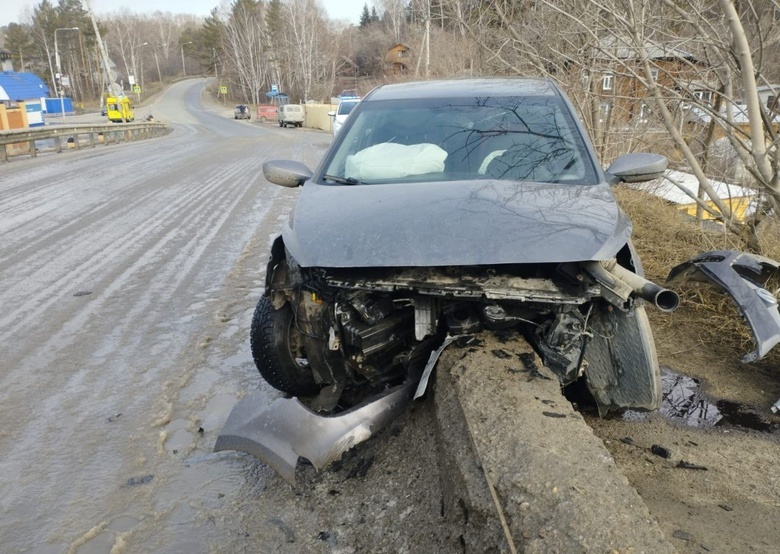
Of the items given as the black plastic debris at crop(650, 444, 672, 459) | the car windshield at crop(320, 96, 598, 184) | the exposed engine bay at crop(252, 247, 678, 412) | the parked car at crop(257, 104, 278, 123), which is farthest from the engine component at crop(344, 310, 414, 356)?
the parked car at crop(257, 104, 278, 123)

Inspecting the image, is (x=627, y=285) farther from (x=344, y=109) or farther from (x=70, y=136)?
(x=70, y=136)

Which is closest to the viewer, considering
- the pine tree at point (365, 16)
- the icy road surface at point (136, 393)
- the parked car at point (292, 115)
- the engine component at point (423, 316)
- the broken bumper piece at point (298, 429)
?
the icy road surface at point (136, 393)

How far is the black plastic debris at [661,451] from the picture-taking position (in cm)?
330

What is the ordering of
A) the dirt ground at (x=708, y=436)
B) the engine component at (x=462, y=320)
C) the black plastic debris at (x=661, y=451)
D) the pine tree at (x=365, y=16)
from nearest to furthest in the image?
the dirt ground at (x=708, y=436)
the engine component at (x=462, y=320)
the black plastic debris at (x=661, y=451)
the pine tree at (x=365, y=16)

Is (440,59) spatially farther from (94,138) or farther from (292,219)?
(292,219)

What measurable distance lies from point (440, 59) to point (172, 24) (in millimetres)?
140942

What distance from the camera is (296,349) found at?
3822 millimetres

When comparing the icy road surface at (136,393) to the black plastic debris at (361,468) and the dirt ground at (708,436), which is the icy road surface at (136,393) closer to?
the black plastic debris at (361,468)

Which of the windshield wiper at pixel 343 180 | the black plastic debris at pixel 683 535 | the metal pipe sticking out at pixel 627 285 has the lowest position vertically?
the black plastic debris at pixel 683 535

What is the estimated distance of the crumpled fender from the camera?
10.5 feet

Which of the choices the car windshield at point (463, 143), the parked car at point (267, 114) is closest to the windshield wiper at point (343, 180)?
the car windshield at point (463, 143)

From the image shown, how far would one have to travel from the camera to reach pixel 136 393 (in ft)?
13.3

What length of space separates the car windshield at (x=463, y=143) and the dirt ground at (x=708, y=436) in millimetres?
1484

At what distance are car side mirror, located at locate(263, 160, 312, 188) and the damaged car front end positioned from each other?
32cm
